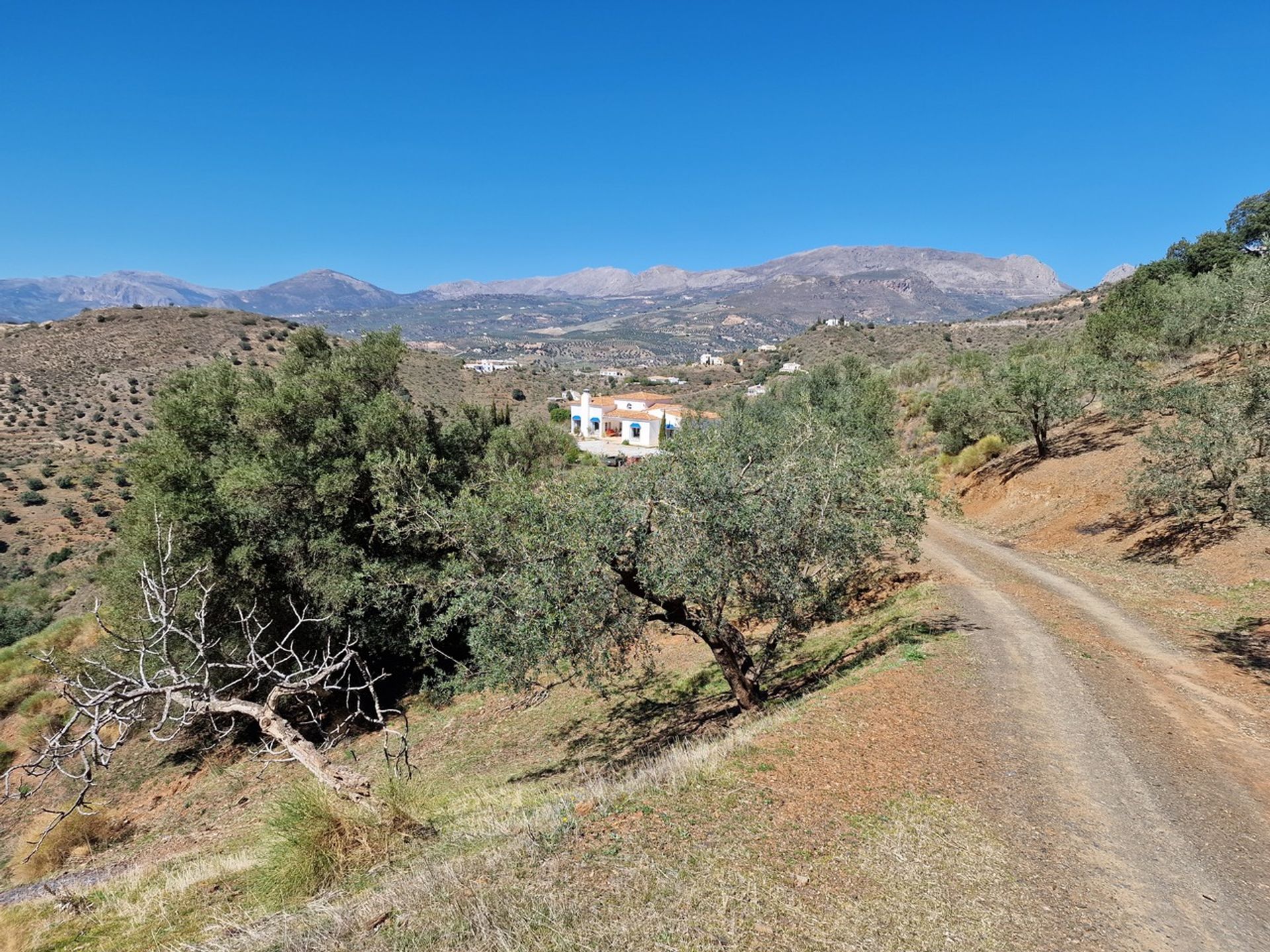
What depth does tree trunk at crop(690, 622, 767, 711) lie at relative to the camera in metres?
11.7

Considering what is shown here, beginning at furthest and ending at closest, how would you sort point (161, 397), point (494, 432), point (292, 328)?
point (292, 328), point (494, 432), point (161, 397)

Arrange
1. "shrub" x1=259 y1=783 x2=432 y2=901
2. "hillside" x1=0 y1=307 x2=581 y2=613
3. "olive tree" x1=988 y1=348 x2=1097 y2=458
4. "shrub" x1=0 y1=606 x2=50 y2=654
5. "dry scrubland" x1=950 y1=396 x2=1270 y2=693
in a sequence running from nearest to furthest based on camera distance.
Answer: "shrub" x1=259 y1=783 x2=432 y2=901 → "dry scrubland" x1=950 y1=396 x2=1270 y2=693 → "olive tree" x1=988 y1=348 x2=1097 y2=458 → "shrub" x1=0 y1=606 x2=50 y2=654 → "hillside" x1=0 y1=307 x2=581 y2=613

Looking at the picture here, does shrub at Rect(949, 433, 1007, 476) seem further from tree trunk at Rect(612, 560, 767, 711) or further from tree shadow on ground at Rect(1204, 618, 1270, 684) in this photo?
tree trunk at Rect(612, 560, 767, 711)

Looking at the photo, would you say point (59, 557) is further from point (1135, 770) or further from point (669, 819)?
point (1135, 770)

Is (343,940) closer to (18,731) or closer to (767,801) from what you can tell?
(767,801)

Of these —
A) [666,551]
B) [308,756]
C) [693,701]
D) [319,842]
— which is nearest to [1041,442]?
[693,701]

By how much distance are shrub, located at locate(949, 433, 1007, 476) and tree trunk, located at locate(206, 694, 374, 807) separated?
36907mm

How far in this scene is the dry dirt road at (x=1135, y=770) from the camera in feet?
18.9

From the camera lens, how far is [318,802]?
7359mm

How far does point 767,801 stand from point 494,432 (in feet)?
68.5

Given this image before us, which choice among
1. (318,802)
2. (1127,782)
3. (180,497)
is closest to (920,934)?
(1127,782)

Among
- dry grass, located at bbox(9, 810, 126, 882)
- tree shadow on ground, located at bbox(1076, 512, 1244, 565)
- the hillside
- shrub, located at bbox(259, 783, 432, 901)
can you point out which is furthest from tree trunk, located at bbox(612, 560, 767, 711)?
the hillside

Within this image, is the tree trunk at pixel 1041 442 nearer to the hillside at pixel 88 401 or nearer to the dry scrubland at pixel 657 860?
the dry scrubland at pixel 657 860

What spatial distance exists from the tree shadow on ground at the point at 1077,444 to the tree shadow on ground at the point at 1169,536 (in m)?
7.73
